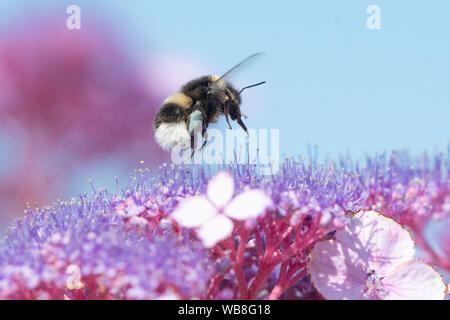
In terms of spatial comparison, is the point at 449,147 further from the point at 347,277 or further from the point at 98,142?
the point at 98,142

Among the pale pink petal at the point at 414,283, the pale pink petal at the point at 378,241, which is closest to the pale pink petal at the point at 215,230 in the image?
the pale pink petal at the point at 378,241

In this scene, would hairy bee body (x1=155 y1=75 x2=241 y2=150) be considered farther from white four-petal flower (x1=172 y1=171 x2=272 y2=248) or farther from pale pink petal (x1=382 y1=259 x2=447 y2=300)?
pale pink petal (x1=382 y1=259 x2=447 y2=300)

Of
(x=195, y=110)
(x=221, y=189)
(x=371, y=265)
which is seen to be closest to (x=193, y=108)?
(x=195, y=110)

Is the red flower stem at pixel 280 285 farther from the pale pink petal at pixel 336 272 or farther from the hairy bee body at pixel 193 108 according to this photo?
the hairy bee body at pixel 193 108
